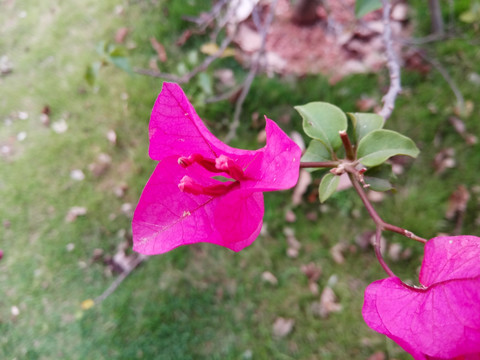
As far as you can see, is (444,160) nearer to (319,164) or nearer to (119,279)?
(319,164)

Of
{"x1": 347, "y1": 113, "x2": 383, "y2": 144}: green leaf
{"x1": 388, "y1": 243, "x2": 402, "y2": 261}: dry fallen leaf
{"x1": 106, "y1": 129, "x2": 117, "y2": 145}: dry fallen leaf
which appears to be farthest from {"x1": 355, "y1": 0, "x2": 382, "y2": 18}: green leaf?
{"x1": 106, "y1": 129, "x2": 117, "y2": 145}: dry fallen leaf

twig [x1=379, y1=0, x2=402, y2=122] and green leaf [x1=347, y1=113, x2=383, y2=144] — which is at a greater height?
twig [x1=379, y1=0, x2=402, y2=122]

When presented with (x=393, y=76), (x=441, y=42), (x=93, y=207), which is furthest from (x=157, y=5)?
(x=393, y=76)

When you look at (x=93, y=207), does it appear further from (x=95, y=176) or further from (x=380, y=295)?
(x=380, y=295)

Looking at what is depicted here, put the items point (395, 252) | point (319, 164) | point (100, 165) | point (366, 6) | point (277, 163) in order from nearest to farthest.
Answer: point (277, 163) → point (319, 164) → point (366, 6) → point (395, 252) → point (100, 165)

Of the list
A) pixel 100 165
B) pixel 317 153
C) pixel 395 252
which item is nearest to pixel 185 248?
pixel 100 165

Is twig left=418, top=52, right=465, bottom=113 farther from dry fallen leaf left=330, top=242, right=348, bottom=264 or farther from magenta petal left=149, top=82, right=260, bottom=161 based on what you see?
magenta petal left=149, top=82, right=260, bottom=161

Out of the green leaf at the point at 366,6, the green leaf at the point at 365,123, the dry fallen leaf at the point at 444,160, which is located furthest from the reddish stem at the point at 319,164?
the dry fallen leaf at the point at 444,160

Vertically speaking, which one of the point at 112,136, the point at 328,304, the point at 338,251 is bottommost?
the point at 328,304
